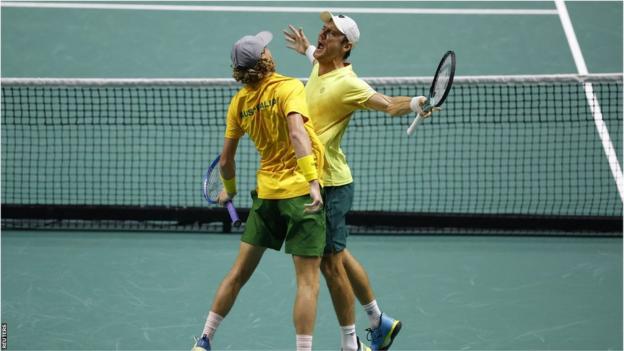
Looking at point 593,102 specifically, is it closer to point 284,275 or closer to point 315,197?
point 284,275

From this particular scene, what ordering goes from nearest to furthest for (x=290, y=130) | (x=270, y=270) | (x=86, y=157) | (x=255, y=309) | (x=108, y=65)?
(x=290, y=130) → (x=255, y=309) → (x=270, y=270) → (x=86, y=157) → (x=108, y=65)

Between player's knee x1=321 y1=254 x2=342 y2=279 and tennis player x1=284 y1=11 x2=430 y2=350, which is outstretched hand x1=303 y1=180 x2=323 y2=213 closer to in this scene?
tennis player x1=284 y1=11 x2=430 y2=350

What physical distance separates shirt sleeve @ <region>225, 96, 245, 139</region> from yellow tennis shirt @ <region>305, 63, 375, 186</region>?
48 cm

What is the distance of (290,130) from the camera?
546 centimetres

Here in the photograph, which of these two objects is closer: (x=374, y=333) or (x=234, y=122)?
(x=234, y=122)

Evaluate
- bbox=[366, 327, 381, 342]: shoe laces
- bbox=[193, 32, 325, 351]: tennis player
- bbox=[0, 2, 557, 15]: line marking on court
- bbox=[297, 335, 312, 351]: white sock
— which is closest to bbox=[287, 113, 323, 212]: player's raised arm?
bbox=[193, 32, 325, 351]: tennis player

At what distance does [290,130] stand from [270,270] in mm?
2608

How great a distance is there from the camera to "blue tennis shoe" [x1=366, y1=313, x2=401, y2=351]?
20.9 ft

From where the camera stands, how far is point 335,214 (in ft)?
19.6

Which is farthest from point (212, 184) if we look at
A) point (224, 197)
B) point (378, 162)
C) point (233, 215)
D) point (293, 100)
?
point (378, 162)

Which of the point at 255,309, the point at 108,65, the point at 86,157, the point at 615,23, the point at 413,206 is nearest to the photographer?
the point at 255,309

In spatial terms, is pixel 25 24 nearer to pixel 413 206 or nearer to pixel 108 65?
pixel 108 65

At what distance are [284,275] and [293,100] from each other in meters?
2.57

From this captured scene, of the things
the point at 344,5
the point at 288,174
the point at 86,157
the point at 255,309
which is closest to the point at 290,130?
the point at 288,174
